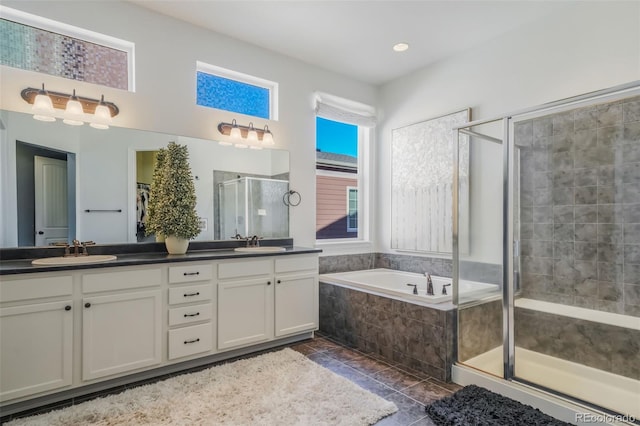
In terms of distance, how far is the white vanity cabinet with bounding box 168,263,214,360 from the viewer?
249 cm

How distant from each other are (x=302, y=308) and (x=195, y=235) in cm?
121

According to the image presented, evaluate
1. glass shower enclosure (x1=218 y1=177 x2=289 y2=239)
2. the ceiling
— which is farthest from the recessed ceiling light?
glass shower enclosure (x1=218 y1=177 x2=289 y2=239)

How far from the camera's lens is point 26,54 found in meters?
2.47

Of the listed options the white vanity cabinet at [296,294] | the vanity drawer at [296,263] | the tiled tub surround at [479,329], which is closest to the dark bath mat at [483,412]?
the tiled tub surround at [479,329]

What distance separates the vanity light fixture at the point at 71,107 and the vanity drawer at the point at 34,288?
1233mm

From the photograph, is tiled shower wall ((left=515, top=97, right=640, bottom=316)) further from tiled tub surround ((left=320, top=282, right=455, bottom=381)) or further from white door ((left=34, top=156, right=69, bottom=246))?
white door ((left=34, top=156, right=69, bottom=246))

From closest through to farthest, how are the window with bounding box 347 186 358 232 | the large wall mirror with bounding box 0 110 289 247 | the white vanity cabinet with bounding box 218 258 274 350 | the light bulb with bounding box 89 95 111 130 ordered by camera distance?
the large wall mirror with bounding box 0 110 289 247, the light bulb with bounding box 89 95 111 130, the white vanity cabinet with bounding box 218 258 274 350, the window with bounding box 347 186 358 232

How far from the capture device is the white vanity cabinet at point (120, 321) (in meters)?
2.16

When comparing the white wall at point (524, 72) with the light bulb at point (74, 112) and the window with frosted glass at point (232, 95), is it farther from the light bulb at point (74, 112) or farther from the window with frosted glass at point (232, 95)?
the light bulb at point (74, 112)

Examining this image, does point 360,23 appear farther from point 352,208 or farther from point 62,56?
point 62,56

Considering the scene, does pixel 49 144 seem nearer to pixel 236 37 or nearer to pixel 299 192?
pixel 236 37

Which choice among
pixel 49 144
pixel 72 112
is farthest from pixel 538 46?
pixel 49 144

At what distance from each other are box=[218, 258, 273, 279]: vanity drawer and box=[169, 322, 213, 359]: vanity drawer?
0.42 metres

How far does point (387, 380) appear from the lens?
2.47m
